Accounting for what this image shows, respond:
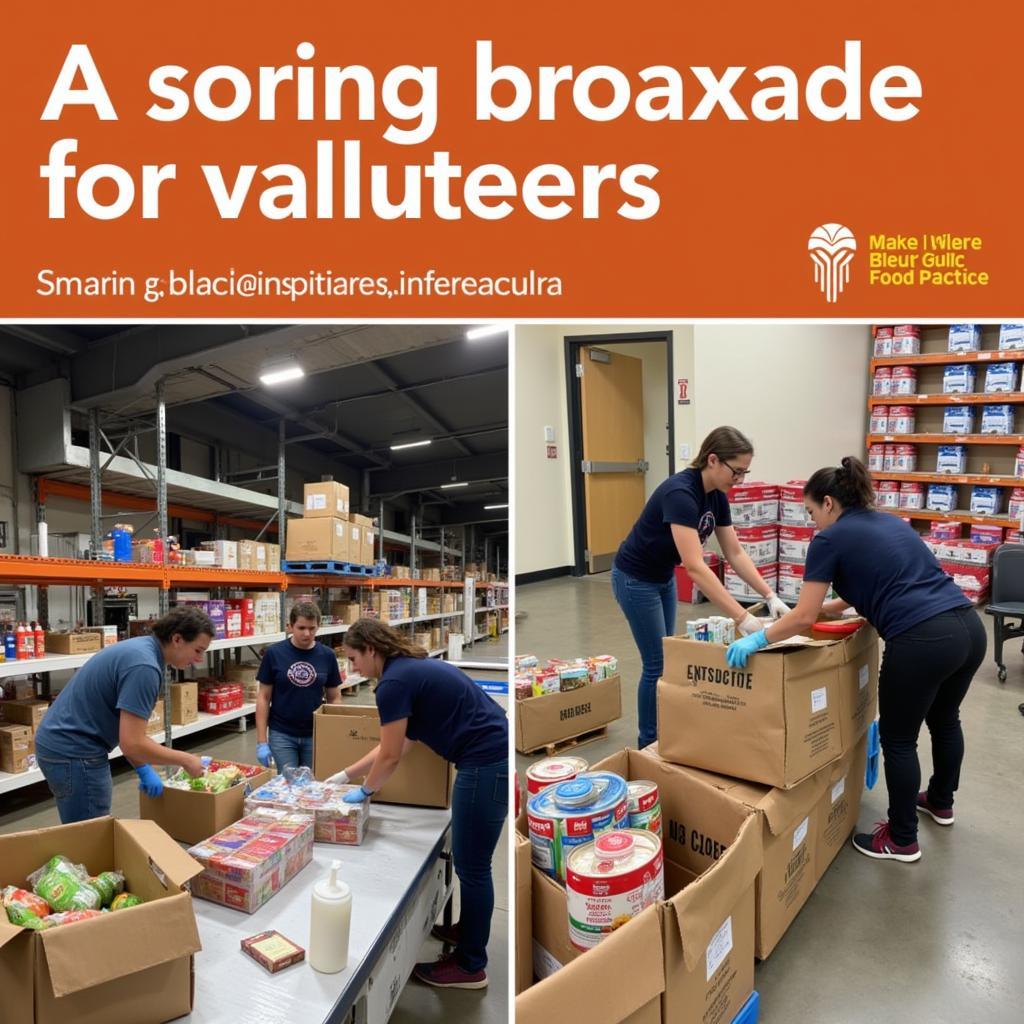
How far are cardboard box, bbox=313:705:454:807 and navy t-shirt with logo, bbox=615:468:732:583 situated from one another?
3.17 feet

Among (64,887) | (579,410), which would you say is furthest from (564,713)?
(579,410)

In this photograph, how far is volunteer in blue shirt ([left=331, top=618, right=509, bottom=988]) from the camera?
196 centimetres

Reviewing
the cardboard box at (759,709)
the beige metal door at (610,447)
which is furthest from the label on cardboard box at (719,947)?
the beige metal door at (610,447)

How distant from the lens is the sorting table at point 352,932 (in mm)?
1209

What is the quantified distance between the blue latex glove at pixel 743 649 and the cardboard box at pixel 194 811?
143 centimetres

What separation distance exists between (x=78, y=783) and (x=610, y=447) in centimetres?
562

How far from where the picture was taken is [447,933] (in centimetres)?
237

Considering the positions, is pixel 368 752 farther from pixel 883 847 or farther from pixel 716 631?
pixel 883 847

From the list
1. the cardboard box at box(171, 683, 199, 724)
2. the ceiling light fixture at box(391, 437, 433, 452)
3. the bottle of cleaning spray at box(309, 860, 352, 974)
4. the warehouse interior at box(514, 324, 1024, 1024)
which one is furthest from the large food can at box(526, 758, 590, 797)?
the ceiling light fixture at box(391, 437, 433, 452)

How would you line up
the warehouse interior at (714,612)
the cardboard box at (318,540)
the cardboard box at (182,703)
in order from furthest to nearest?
the cardboard box at (318,540) → the cardboard box at (182,703) → the warehouse interior at (714,612)

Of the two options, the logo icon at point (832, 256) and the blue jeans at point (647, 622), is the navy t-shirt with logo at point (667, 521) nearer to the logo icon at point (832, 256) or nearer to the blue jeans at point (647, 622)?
the blue jeans at point (647, 622)

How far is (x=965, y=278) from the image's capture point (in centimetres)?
149

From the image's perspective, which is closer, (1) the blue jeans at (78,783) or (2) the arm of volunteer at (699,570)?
(1) the blue jeans at (78,783)

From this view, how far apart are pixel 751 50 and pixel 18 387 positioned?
213 inches
